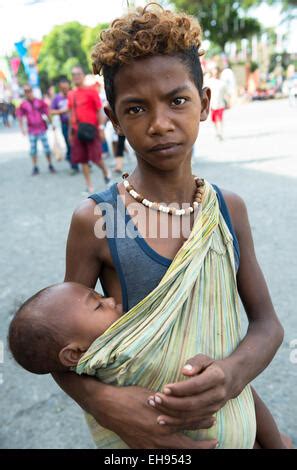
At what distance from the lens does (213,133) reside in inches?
477

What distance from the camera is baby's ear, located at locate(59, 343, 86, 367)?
105 cm

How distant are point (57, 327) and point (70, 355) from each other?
8cm

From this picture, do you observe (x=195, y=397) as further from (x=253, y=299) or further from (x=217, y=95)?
(x=217, y=95)

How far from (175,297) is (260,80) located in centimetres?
3376

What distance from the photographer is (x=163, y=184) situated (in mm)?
1223

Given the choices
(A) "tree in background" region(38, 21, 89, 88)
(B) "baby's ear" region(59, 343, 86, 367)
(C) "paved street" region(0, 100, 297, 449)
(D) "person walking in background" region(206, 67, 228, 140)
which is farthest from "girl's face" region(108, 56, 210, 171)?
(A) "tree in background" region(38, 21, 89, 88)

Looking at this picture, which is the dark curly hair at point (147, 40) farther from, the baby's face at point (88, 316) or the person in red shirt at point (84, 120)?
the person in red shirt at point (84, 120)

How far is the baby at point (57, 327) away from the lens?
105cm

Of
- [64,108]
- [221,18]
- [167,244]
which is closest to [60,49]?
[221,18]

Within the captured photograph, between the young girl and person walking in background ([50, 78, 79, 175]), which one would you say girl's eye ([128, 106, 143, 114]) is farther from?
person walking in background ([50, 78, 79, 175])

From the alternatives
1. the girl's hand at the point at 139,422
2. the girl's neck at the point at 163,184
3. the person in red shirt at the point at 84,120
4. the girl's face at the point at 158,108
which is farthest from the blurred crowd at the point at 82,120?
the girl's hand at the point at 139,422

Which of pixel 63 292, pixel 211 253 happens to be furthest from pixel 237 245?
pixel 63 292

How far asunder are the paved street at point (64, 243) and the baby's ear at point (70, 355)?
1.29 m
